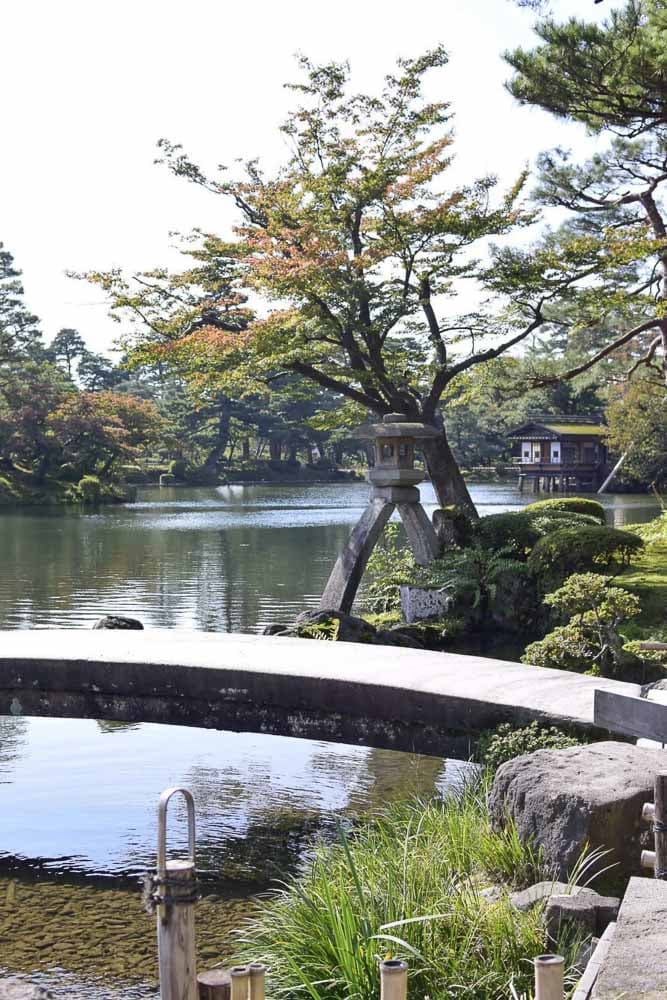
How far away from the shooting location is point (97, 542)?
87.8 feet

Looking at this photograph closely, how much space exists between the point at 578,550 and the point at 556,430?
40.2 m

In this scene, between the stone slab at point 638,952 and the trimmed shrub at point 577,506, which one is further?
the trimmed shrub at point 577,506

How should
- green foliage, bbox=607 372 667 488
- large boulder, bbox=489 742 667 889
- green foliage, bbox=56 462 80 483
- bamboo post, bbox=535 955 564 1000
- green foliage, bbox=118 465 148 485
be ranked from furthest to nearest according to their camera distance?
1. green foliage, bbox=118 465 148 485
2. green foliage, bbox=56 462 80 483
3. green foliage, bbox=607 372 667 488
4. large boulder, bbox=489 742 667 889
5. bamboo post, bbox=535 955 564 1000

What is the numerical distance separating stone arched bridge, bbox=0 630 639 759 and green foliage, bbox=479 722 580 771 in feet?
0.35

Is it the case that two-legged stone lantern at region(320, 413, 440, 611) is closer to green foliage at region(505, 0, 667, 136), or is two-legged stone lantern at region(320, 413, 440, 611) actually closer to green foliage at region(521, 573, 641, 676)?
green foliage at region(521, 573, 641, 676)

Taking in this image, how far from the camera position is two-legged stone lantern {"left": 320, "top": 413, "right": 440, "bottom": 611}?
11945 millimetres

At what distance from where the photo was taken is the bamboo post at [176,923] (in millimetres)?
3205

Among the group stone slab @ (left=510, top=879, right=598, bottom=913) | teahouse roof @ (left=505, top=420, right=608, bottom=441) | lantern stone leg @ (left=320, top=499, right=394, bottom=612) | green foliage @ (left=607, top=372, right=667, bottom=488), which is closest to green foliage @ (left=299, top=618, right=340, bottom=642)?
lantern stone leg @ (left=320, top=499, right=394, bottom=612)

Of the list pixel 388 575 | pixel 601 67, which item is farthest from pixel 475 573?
pixel 601 67

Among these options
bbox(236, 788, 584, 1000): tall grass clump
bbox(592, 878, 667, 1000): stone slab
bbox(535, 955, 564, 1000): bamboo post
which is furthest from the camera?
bbox(236, 788, 584, 1000): tall grass clump

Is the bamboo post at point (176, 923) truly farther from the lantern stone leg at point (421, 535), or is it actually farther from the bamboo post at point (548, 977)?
the lantern stone leg at point (421, 535)

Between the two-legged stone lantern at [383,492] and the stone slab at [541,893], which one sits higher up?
the two-legged stone lantern at [383,492]

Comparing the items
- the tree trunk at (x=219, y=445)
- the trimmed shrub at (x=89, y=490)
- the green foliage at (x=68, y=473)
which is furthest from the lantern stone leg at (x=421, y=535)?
the tree trunk at (x=219, y=445)

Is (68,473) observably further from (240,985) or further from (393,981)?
(393,981)
